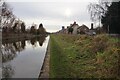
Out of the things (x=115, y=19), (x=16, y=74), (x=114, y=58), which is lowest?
(x=16, y=74)

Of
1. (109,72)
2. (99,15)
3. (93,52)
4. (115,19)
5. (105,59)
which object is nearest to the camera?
(109,72)

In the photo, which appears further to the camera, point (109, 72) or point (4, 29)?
point (4, 29)

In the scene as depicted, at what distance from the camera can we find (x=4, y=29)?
206 feet

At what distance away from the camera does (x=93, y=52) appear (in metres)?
17.4

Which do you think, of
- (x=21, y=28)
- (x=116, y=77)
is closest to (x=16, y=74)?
(x=116, y=77)

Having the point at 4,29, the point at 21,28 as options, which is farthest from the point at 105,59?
the point at 21,28

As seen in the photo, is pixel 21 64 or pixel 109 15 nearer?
pixel 21 64

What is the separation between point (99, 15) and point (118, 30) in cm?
1056

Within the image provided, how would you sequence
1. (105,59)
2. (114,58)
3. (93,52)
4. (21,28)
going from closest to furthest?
(114,58) < (105,59) < (93,52) < (21,28)

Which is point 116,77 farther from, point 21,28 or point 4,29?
point 21,28

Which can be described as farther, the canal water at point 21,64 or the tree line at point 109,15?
the tree line at point 109,15

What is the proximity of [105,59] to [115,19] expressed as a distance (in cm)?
3146

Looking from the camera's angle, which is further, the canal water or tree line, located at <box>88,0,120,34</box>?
tree line, located at <box>88,0,120,34</box>

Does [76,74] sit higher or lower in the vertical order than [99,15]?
lower
